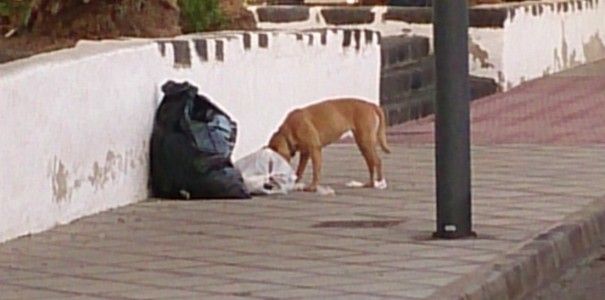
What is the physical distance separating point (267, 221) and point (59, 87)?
4.84ft

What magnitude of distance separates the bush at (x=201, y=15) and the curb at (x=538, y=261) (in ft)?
15.0

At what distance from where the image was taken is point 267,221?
32.8 feet

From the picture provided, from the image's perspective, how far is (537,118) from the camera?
16.6m

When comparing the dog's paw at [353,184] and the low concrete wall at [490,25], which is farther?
the low concrete wall at [490,25]

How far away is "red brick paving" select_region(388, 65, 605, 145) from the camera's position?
14789 millimetres

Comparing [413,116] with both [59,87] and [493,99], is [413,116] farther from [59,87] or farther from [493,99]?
[59,87]

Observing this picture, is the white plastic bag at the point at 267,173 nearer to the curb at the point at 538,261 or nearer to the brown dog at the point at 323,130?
the brown dog at the point at 323,130

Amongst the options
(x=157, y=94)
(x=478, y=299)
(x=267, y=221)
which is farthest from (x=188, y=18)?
(x=478, y=299)

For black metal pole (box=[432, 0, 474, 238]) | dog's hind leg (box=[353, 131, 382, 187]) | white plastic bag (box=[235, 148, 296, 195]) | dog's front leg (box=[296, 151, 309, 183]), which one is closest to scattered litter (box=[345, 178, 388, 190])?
dog's hind leg (box=[353, 131, 382, 187])

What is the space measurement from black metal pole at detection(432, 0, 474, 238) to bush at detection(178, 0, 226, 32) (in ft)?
17.0

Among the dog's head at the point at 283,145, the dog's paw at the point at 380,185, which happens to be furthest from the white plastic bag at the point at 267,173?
the dog's paw at the point at 380,185

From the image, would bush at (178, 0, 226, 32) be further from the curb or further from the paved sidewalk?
the curb

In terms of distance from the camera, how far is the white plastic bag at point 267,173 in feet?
36.7

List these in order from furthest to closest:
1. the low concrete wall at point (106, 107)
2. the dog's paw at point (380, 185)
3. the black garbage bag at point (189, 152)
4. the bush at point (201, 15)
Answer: the bush at point (201, 15) < the dog's paw at point (380, 185) < the black garbage bag at point (189, 152) < the low concrete wall at point (106, 107)
